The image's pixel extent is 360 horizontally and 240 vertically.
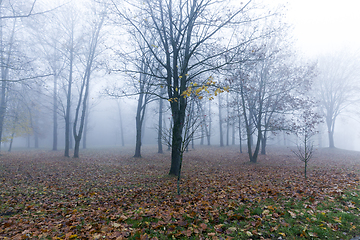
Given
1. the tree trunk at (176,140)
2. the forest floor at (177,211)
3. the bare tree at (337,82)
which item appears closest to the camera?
the forest floor at (177,211)

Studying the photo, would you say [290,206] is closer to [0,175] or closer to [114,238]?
[114,238]

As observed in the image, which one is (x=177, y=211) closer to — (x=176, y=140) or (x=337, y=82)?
(x=176, y=140)

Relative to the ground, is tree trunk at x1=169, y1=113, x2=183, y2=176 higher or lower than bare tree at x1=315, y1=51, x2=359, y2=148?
lower

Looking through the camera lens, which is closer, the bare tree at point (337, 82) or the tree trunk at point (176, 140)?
the tree trunk at point (176, 140)

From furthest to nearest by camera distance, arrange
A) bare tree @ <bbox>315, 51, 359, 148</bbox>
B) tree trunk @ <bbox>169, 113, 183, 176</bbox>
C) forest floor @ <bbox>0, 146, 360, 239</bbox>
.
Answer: bare tree @ <bbox>315, 51, 359, 148</bbox>
tree trunk @ <bbox>169, 113, 183, 176</bbox>
forest floor @ <bbox>0, 146, 360, 239</bbox>

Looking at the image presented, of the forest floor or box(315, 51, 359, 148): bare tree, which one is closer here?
the forest floor

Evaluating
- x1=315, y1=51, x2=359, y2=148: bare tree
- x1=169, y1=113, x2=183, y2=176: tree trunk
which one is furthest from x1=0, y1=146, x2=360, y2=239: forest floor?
x1=315, y1=51, x2=359, y2=148: bare tree

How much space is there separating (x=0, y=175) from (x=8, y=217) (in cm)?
540

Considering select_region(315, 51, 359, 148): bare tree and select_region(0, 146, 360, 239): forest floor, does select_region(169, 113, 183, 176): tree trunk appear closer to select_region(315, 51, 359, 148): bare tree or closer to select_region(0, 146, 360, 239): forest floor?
select_region(0, 146, 360, 239): forest floor

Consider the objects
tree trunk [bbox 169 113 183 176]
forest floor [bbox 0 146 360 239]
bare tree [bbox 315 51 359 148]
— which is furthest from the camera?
bare tree [bbox 315 51 359 148]

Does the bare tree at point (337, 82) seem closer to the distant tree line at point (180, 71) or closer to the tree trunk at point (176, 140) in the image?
the distant tree line at point (180, 71)

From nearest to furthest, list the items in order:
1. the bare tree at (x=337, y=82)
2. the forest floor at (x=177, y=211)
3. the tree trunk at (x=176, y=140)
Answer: the forest floor at (x=177, y=211) → the tree trunk at (x=176, y=140) → the bare tree at (x=337, y=82)

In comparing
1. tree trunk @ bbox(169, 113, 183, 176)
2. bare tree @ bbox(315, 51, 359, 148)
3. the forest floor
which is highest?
bare tree @ bbox(315, 51, 359, 148)

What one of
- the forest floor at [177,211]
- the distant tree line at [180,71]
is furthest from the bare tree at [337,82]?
the forest floor at [177,211]
